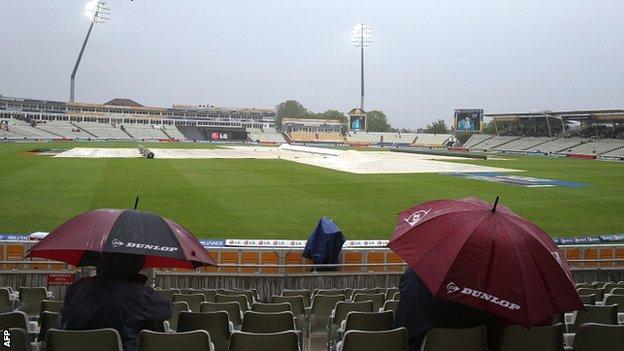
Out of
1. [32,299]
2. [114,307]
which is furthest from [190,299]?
[114,307]

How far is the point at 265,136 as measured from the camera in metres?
→ 146

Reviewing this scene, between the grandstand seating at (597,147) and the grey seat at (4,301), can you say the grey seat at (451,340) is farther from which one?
the grandstand seating at (597,147)

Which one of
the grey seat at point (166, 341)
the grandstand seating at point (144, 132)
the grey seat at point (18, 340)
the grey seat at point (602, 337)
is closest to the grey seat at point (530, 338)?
the grey seat at point (602, 337)

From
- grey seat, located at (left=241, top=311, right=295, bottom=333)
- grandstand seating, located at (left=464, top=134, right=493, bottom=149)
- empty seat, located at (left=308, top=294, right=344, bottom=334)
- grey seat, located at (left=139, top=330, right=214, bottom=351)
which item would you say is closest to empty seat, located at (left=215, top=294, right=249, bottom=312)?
empty seat, located at (left=308, top=294, right=344, bottom=334)

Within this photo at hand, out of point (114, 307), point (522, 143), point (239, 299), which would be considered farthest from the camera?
point (522, 143)

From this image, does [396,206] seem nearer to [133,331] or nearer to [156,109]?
[133,331]

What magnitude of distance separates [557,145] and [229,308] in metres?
98.1

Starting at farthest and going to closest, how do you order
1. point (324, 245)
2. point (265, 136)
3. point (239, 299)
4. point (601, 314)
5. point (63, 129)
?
1. point (265, 136)
2. point (63, 129)
3. point (324, 245)
4. point (239, 299)
5. point (601, 314)

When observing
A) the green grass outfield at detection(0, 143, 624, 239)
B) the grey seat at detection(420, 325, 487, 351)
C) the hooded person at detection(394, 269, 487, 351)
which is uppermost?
the hooded person at detection(394, 269, 487, 351)

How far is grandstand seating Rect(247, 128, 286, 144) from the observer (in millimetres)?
141125

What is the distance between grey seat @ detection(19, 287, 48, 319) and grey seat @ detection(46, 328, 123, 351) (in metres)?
4.09

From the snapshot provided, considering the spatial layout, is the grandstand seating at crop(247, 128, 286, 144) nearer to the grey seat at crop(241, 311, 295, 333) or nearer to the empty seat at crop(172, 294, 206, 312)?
the empty seat at crop(172, 294, 206, 312)

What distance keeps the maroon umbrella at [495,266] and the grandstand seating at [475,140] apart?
378ft

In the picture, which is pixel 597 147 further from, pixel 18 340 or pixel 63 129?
pixel 63 129
